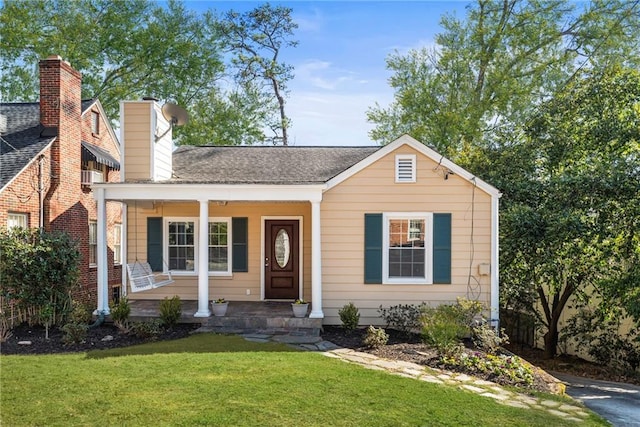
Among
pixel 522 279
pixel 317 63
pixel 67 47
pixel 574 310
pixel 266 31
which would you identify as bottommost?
pixel 574 310

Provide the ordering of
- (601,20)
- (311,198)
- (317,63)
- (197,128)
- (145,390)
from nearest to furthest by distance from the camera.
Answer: (145,390) → (311,198) → (317,63) → (601,20) → (197,128)

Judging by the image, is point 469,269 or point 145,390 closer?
point 145,390

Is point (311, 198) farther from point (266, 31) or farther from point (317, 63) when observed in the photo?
point (266, 31)

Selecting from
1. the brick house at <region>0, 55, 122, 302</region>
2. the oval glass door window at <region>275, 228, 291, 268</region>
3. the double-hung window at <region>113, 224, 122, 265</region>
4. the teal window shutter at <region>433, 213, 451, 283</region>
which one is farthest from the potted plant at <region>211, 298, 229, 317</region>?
the double-hung window at <region>113, 224, 122, 265</region>

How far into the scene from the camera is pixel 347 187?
10.2 meters

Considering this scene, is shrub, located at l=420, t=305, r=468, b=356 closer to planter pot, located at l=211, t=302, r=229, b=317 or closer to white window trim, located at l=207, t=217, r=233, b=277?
planter pot, located at l=211, t=302, r=229, b=317

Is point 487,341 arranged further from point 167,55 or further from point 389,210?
point 167,55

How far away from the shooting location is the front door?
11.6 metres

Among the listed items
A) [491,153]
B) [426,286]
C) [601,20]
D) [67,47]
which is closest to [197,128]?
[67,47]

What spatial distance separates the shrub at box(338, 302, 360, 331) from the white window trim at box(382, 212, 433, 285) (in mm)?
1017

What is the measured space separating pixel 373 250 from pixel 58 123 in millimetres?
9988

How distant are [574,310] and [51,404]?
12284mm

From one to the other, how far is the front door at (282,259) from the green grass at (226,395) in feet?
14.0

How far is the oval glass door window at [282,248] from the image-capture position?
460 inches
